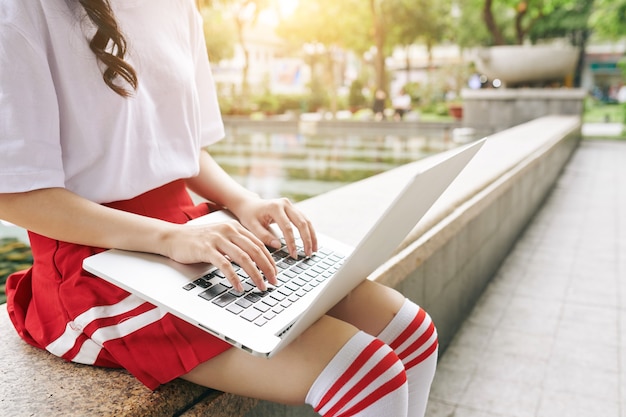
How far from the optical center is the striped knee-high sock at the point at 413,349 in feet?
4.09

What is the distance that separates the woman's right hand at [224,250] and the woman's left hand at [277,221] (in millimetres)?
192

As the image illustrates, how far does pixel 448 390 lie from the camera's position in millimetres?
2320

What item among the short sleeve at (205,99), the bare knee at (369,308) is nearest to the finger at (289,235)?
the bare knee at (369,308)

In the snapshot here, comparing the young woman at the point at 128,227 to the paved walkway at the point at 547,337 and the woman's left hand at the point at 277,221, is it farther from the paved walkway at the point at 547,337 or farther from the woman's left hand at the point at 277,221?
the paved walkway at the point at 547,337

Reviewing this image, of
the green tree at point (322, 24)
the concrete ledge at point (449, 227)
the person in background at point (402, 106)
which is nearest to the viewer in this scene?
the concrete ledge at point (449, 227)

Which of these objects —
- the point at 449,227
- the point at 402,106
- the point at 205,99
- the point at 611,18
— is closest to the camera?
the point at 205,99

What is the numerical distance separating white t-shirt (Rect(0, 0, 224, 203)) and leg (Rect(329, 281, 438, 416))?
48cm

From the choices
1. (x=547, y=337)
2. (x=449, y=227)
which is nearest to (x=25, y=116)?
(x=449, y=227)

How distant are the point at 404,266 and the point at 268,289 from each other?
1064 mm

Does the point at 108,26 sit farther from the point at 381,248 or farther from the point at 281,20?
the point at 281,20

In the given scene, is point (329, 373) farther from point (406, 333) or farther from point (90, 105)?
point (90, 105)

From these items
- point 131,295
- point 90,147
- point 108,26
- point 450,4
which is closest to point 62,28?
point 108,26

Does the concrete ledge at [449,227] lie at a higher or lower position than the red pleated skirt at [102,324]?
lower

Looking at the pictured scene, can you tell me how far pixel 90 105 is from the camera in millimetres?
1093
